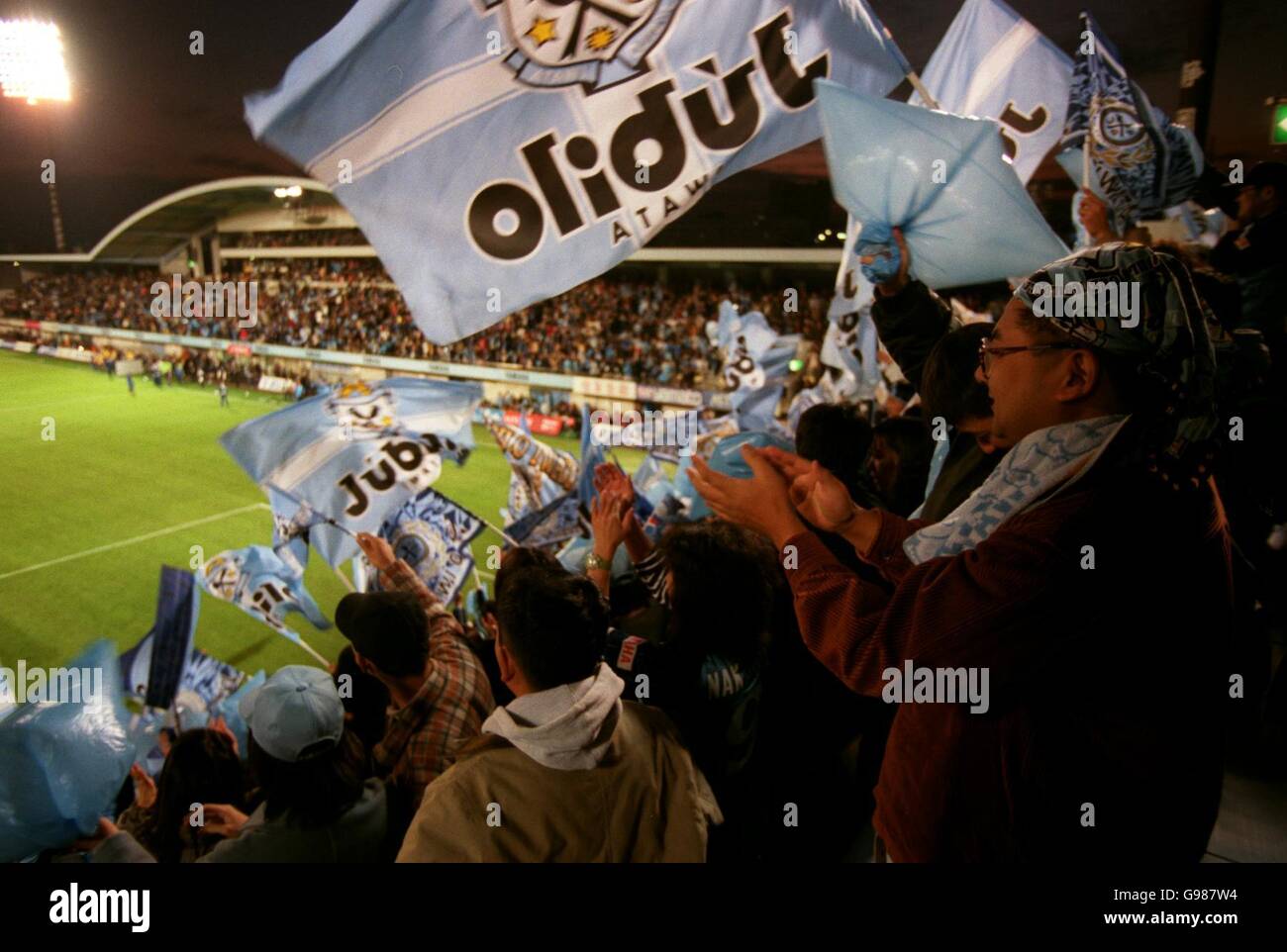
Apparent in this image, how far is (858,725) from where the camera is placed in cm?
288

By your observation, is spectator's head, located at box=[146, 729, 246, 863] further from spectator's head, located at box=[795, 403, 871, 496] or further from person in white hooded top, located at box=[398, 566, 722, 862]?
spectator's head, located at box=[795, 403, 871, 496]

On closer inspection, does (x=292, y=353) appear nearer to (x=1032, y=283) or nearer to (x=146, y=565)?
(x=146, y=565)

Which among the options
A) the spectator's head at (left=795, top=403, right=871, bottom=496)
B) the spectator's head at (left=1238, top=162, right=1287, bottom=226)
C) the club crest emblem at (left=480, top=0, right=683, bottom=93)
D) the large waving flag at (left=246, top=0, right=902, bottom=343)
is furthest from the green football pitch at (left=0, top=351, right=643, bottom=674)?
the spectator's head at (left=1238, top=162, right=1287, bottom=226)

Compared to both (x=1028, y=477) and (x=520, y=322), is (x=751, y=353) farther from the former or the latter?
(x=520, y=322)

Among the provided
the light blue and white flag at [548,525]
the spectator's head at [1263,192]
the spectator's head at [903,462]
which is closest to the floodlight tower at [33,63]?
the light blue and white flag at [548,525]

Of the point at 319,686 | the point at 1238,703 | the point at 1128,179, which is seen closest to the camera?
the point at 319,686

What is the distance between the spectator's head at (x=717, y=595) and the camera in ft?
7.70

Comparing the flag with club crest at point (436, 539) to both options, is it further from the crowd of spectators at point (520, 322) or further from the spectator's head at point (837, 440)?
the crowd of spectators at point (520, 322)

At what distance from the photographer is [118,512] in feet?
49.6

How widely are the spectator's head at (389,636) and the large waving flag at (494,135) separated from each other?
102cm

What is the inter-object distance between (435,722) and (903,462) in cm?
279

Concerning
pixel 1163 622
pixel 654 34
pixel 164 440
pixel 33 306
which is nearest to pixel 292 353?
pixel 164 440

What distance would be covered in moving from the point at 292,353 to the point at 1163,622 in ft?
113

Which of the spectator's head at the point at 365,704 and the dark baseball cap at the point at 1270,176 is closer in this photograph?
the spectator's head at the point at 365,704
